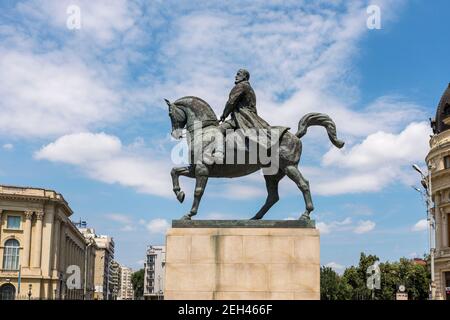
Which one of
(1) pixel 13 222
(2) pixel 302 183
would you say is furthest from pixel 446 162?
(1) pixel 13 222

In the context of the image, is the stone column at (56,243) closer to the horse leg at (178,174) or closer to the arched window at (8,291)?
the arched window at (8,291)

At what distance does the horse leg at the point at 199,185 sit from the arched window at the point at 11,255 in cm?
7849

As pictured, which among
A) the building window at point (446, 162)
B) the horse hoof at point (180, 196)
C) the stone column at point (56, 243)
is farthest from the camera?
the stone column at point (56, 243)

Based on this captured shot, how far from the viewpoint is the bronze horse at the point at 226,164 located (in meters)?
15.2

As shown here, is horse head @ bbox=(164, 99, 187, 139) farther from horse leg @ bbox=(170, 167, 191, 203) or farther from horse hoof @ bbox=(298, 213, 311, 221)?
horse hoof @ bbox=(298, 213, 311, 221)

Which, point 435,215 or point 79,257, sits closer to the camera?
point 435,215

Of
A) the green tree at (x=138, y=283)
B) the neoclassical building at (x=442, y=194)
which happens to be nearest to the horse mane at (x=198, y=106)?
the neoclassical building at (x=442, y=194)
